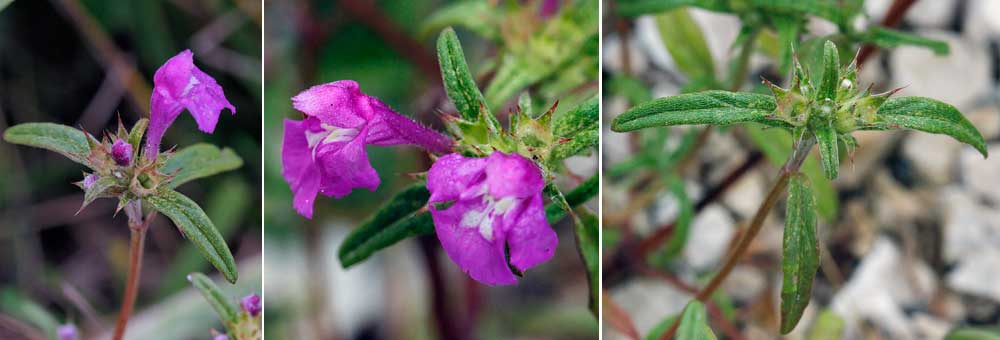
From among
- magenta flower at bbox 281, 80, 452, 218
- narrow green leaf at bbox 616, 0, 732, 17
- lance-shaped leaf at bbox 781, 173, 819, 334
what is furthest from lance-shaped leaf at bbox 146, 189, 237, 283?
narrow green leaf at bbox 616, 0, 732, 17

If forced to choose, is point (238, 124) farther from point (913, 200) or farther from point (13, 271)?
point (913, 200)

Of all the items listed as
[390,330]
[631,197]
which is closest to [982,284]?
[631,197]

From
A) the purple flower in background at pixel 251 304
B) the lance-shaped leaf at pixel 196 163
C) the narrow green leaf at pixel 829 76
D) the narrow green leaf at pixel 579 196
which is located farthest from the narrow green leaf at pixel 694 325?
the lance-shaped leaf at pixel 196 163

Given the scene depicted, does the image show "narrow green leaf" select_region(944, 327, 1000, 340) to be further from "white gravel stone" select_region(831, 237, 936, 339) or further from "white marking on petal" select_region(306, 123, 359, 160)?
"white marking on petal" select_region(306, 123, 359, 160)

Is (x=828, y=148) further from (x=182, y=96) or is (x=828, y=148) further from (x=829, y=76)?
(x=182, y=96)

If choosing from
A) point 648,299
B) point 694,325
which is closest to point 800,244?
point 694,325

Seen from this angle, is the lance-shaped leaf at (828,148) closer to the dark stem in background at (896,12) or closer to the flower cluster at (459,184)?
the flower cluster at (459,184)
